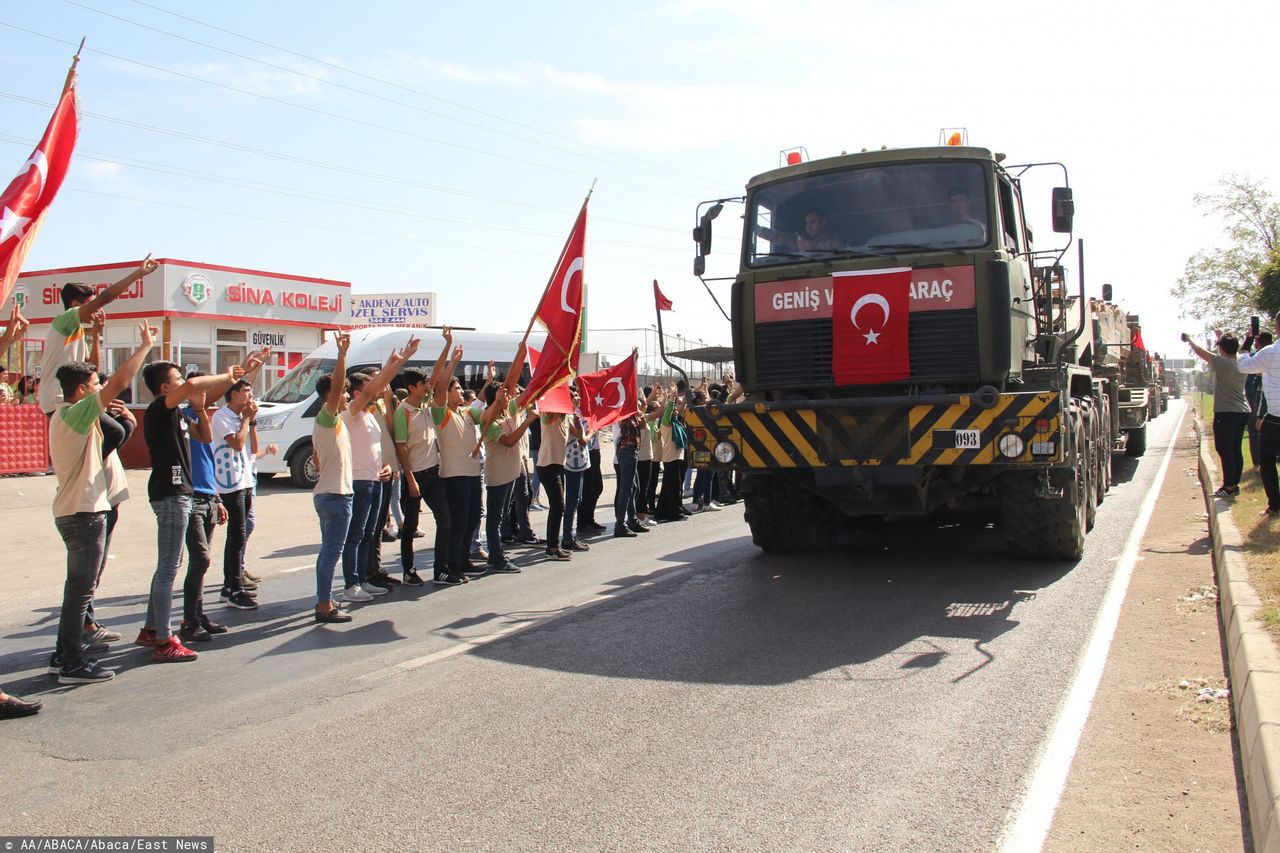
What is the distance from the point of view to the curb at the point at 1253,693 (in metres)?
3.63

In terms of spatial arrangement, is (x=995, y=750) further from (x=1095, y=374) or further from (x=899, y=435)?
(x=1095, y=374)

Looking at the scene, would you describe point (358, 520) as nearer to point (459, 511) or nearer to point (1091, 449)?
point (459, 511)

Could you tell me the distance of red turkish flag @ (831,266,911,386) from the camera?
8.40m

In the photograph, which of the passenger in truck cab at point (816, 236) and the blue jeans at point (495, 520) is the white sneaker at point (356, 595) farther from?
the passenger in truck cab at point (816, 236)

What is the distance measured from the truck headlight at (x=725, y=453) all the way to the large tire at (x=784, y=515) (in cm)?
74

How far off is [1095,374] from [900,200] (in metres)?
6.60

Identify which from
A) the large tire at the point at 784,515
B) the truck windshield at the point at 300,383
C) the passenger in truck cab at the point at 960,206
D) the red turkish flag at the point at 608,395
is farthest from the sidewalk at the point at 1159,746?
the truck windshield at the point at 300,383

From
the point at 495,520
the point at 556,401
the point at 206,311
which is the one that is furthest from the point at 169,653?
the point at 206,311

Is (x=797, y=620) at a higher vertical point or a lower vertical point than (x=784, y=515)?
lower

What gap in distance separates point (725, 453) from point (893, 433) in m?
1.48

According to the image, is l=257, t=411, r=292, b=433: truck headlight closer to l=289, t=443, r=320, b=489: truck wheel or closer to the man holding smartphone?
l=289, t=443, r=320, b=489: truck wheel

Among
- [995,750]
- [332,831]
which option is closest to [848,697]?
[995,750]

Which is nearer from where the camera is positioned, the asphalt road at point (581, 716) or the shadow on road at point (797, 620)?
the asphalt road at point (581, 716)

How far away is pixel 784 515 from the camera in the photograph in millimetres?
9773
